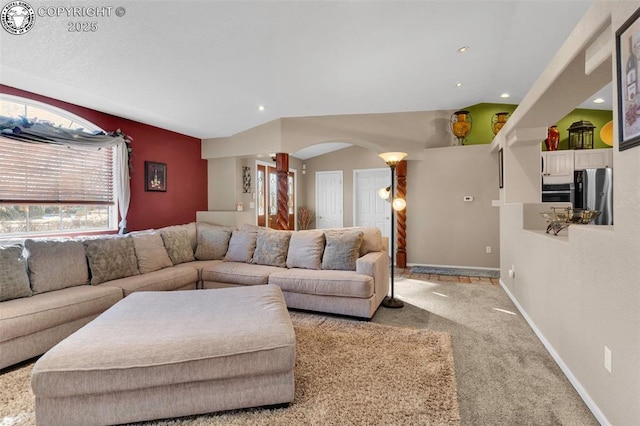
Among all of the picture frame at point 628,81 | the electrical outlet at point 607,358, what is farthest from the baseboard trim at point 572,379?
the picture frame at point 628,81

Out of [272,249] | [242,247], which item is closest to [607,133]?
[272,249]

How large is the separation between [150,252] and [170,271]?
0.35 metres

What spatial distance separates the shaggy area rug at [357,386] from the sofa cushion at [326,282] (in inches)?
18.2

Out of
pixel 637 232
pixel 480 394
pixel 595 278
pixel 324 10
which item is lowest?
pixel 480 394

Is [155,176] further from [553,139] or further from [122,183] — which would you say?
[553,139]

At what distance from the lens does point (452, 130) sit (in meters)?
5.86

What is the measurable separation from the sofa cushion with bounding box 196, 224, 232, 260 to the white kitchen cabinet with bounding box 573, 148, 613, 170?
5.64 metres

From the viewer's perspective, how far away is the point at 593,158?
5.03 m

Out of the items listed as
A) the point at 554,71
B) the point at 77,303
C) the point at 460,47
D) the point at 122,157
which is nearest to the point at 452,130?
the point at 460,47

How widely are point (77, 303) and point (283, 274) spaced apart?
6.11ft

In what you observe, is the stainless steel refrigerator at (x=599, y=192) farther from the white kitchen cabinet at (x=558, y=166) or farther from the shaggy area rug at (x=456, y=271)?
the shaggy area rug at (x=456, y=271)

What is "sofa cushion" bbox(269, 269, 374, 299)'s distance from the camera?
319cm

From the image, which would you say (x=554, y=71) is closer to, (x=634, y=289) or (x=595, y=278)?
(x=595, y=278)

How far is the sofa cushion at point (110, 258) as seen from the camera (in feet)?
10.3
